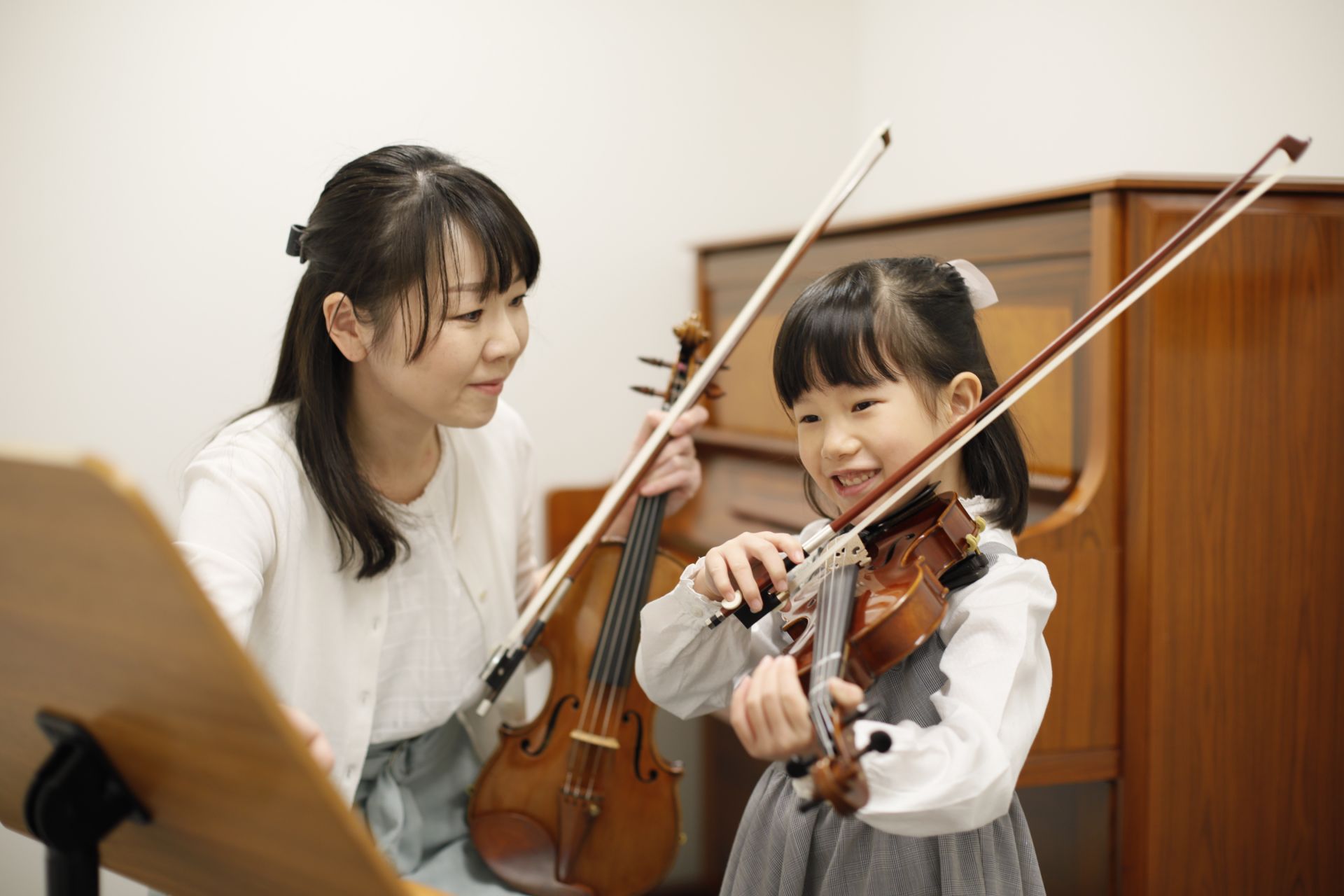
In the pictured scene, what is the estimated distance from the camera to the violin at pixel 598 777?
136 cm

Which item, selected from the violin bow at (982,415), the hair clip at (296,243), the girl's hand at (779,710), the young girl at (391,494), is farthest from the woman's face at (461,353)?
the girl's hand at (779,710)

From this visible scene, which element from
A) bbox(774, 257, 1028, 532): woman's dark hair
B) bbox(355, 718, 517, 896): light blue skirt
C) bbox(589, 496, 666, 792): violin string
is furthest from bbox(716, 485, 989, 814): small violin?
bbox(355, 718, 517, 896): light blue skirt

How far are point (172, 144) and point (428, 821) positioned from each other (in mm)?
1282

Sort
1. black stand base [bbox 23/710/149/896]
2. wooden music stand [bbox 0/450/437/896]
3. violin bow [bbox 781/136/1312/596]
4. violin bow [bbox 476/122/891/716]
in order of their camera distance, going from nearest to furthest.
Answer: wooden music stand [bbox 0/450/437/896], black stand base [bbox 23/710/149/896], violin bow [bbox 781/136/1312/596], violin bow [bbox 476/122/891/716]

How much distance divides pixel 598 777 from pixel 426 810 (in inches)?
10.5

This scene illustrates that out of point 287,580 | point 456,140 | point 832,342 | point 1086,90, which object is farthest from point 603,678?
point 1086,90

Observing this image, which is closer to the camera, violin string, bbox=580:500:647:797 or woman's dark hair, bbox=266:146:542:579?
woman's dark hair, bbox=266:146:542:579

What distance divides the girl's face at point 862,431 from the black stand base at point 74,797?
1.90ft

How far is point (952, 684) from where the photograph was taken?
0.83 m

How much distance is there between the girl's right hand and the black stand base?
1.47 ft

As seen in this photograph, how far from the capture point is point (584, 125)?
6.81 feet

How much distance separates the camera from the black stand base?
71 cm

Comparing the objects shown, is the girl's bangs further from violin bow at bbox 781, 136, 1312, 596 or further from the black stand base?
the black stand base

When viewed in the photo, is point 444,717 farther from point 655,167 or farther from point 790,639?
point 655,167
